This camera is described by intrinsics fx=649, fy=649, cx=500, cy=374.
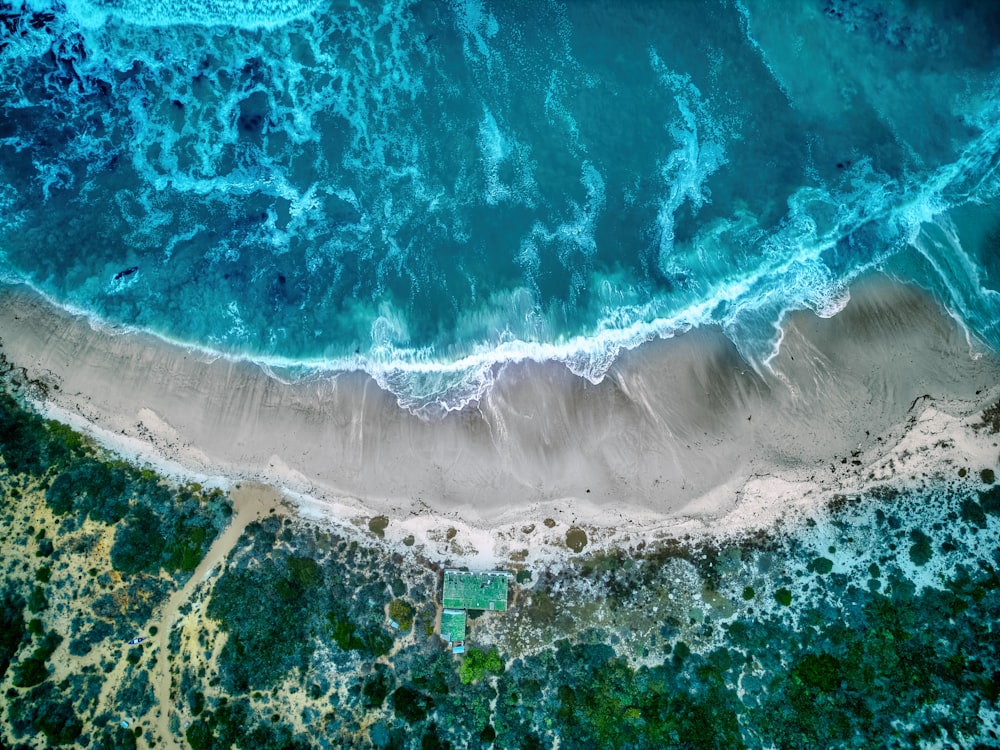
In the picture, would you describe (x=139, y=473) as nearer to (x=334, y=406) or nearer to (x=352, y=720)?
(x=334, y=406)

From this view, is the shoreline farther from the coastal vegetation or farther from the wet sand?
the coastal vegetation

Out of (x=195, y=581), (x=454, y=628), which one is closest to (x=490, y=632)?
(x=454, y=628)

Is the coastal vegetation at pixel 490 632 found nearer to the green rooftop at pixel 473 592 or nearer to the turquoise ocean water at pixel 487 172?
the green rooftop at pixel 473 592

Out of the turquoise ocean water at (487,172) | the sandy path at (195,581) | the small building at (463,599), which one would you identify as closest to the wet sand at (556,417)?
the sandy path at (195,581)

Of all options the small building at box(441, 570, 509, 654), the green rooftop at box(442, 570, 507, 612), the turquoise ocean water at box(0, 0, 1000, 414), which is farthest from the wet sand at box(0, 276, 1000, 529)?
the small building at box(441, 570, 509, 654)

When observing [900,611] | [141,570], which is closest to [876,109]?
[900,611]
